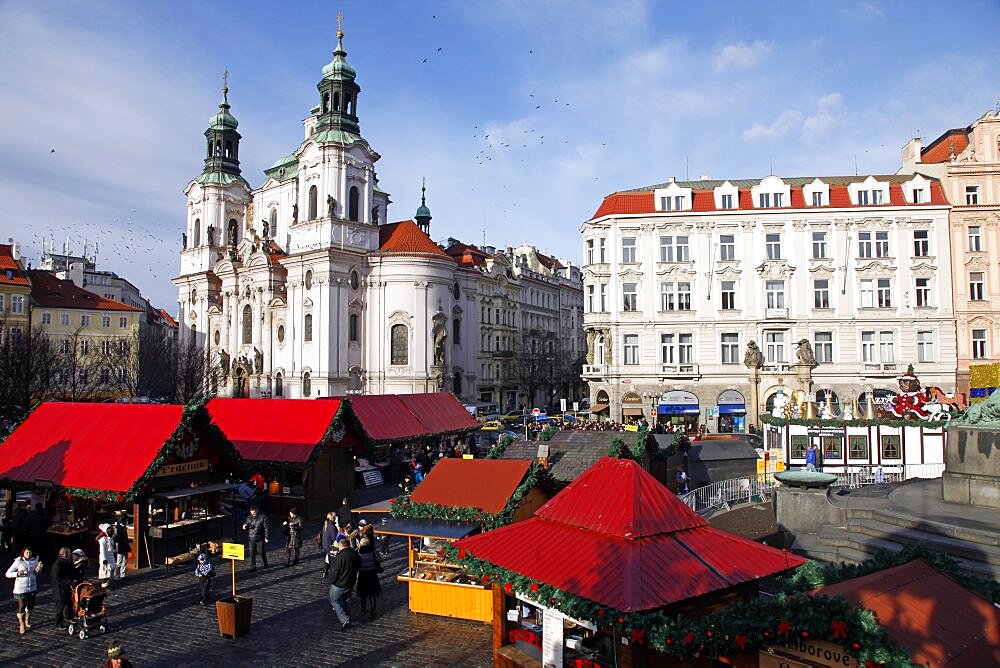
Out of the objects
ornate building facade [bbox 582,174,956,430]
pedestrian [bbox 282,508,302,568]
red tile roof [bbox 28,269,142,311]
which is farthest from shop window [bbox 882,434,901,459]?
red tile roof [bbox 28,269,142,311]

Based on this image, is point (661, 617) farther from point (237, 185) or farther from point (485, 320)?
point (237, 185)

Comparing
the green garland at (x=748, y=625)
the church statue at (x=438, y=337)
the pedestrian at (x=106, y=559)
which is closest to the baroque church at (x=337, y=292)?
the church statue at (x=438, y=337)

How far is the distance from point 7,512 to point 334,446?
340 inches

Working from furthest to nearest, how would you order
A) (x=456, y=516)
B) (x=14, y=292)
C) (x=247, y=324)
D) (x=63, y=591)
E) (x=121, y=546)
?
(x=14, y=292)
(x=247, y=324)
(x=121, y=546)
(x=456, y=516)
(x=63, y=591)

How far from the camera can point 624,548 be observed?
7855 mm

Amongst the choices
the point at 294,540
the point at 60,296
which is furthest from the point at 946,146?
the point at 60,296

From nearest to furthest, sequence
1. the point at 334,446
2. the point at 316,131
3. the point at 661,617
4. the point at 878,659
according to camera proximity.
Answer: the point at 878,659 → the point at 661,617 → the point at 334,446 → the point at 316,131

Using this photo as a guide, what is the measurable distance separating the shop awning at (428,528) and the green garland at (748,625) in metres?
5.19

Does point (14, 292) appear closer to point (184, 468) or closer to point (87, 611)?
point (184, 468)

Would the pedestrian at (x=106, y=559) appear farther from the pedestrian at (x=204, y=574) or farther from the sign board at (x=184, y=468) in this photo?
the pedestrian at (x=204, y=574)

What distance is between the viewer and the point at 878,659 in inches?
214

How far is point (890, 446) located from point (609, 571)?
1922 cm

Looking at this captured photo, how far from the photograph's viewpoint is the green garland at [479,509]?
43.2 ft

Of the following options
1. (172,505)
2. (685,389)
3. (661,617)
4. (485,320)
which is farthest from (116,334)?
(661,617)
